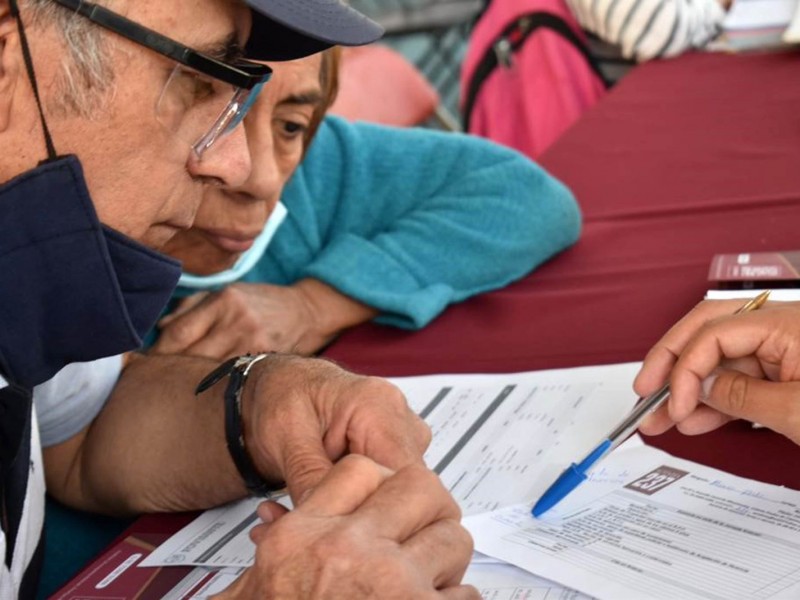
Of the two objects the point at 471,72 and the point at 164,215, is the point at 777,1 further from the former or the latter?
the point at 164,215

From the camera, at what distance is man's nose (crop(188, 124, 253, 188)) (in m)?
1.05

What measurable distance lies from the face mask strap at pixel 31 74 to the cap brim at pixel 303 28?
19cm

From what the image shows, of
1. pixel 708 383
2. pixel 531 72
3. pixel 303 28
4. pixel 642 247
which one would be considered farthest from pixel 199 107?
pixel 531 72

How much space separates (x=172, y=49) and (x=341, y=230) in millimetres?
802

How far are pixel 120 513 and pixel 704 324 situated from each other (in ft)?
2.19

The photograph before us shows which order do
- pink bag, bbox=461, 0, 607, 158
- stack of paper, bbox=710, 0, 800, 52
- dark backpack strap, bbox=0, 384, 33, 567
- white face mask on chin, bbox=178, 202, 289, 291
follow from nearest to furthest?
1. dark backpack strap, bbox=0, 384, 33, 567
2. white face mask on chin, bbox=178, 202, 289, 291
3. stack of paper, bbox=710, 0, 800, 52
4. pink bag, bbox=461, 0, 607, 158

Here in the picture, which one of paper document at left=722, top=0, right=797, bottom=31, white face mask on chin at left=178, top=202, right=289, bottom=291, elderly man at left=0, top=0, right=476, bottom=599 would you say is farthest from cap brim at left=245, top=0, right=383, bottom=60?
paper document at left=722, top=0, right=797, bottom=31

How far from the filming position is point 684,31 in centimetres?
269

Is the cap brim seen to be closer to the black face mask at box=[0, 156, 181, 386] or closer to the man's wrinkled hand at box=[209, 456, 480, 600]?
the black face mask at box=[0, 156, 181, 386]

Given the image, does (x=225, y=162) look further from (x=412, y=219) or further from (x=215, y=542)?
(x=412, y=219)

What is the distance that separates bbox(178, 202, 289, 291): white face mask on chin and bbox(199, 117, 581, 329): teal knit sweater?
0.06 metres

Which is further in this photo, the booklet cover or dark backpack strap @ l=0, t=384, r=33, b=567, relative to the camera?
the booklet cover

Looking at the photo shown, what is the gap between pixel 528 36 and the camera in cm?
304

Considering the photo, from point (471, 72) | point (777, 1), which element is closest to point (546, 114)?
point (471, 72)
